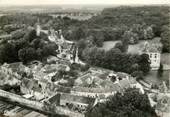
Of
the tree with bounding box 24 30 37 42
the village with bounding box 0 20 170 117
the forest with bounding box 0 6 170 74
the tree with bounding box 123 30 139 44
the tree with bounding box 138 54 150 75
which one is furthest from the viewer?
the tree with bounding box 24 30 37 42

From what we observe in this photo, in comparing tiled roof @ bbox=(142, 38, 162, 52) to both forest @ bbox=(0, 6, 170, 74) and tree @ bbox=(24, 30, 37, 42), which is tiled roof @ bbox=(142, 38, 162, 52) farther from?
tree @ bbox=(24, 30, 37, 42)

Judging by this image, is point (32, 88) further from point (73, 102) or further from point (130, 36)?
point (130, 36)

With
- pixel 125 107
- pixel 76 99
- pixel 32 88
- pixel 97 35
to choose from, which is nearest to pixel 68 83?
pixel 76 99

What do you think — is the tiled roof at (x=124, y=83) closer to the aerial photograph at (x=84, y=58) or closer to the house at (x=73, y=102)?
the aerial photograph at (x=84, y=58)

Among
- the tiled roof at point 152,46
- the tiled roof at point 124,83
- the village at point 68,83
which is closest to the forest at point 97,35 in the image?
the tiled roof at point 152,46

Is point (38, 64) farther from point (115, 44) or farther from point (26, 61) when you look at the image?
point (115, 44)

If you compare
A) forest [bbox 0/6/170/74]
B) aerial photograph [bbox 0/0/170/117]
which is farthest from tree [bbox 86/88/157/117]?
forest [bbox 0/6/170/74]
